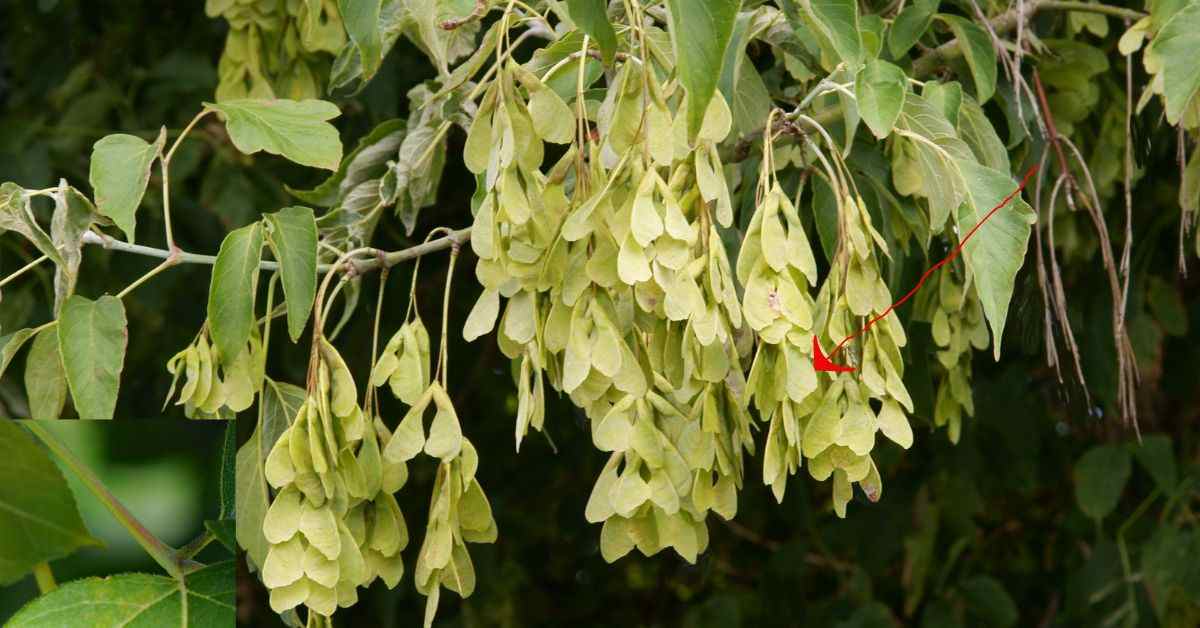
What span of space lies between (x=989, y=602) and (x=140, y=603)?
132 centimetres

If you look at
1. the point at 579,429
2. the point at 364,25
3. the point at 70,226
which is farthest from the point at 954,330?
the point at 579,429

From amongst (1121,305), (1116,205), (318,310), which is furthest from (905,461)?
(318,310)

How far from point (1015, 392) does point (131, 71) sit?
1.23 meters

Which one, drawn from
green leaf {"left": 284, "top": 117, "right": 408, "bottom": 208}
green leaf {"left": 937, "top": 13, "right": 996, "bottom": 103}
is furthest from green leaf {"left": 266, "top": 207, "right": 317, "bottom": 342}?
green leaf {"left": 937, "top": 13, "right": 996, "bottom": 103}

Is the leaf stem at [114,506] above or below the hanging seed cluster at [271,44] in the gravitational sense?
above

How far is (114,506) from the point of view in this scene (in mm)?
725

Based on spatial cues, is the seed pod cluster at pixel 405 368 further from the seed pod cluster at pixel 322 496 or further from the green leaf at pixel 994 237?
the green leaf at pixel 994 237

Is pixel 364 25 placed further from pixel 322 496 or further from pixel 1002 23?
pixel 1002 23

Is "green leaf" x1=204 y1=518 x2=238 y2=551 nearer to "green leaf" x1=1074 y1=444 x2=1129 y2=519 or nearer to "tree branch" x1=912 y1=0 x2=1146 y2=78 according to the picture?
"tree branch" x1=912 y1=0 x2=1146 y2=78

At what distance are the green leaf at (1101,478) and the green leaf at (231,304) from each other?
1232 mm

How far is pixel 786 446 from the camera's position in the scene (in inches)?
26.8

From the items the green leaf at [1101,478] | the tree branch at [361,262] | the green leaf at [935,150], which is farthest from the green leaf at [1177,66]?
the green leaf at [1101,478]

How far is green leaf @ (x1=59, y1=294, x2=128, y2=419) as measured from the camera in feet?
2.55

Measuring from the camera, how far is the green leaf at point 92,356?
0.78 meters
